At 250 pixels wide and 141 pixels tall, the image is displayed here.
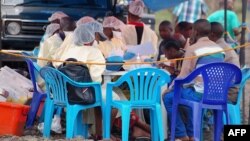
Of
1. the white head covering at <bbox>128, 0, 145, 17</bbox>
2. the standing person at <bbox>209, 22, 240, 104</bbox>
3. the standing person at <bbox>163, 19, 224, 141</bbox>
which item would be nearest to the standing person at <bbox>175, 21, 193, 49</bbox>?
the white head covering at <bbox>128, 0, 145, 17</bbox>

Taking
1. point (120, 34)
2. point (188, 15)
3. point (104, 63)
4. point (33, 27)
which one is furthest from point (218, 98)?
point (188, 15)

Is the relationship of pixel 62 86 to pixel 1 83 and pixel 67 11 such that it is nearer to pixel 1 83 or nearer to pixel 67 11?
pixel 1 83

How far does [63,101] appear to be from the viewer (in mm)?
8086

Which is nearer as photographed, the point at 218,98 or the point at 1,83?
the point at 218,98

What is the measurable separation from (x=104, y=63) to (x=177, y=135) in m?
1.15

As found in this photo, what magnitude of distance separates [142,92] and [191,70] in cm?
60

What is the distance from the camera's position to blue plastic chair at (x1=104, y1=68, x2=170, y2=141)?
7.91m

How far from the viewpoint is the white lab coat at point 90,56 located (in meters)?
8.11

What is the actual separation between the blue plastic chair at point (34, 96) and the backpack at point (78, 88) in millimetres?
994

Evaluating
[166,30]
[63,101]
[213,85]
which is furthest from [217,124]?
[166,30]

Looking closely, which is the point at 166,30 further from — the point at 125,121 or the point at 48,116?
the point at 125,121

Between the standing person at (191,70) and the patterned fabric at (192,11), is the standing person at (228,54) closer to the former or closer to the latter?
the standing person at (191,70)

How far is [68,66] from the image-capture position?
8.07 meters

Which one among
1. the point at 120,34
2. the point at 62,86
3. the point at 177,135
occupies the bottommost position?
the point at 177,135
